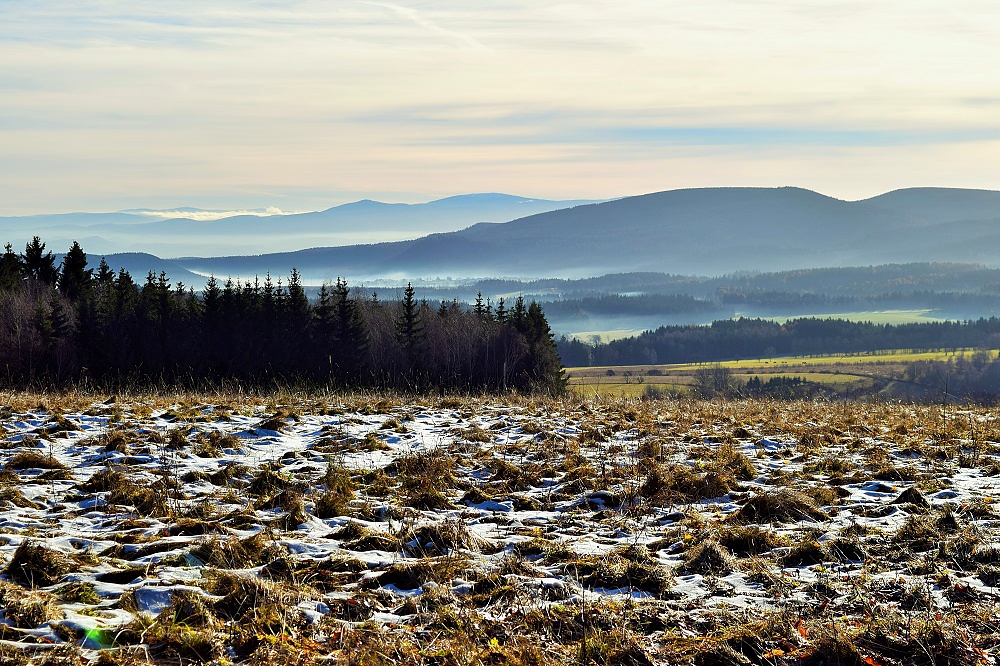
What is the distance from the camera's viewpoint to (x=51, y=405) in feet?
42.2

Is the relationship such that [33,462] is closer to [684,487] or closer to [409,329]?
[684,487]

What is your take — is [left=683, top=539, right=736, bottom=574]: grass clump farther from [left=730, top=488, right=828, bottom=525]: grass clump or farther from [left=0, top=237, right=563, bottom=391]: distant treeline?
[left=0, top=237, right=563, bottom=391]: distant treeline

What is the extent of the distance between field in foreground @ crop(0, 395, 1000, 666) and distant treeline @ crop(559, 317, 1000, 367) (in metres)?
115

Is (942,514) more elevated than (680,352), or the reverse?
(942,514)

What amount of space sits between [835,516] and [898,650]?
3.02 meters

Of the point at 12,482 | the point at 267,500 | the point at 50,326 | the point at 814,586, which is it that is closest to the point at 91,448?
the point at 12,482

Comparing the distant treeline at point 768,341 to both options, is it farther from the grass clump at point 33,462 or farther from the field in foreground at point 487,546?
the grass clump at point 33,462

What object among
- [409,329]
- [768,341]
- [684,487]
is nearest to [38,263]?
[409,329]

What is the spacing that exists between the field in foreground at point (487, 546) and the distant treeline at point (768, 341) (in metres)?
115

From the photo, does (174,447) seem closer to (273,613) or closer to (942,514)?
Answer: (273,613)

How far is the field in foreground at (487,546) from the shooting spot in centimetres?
471

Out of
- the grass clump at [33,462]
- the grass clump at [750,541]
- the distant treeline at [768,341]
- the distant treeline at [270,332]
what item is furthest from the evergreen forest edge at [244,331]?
the distant treeline at [768,341]

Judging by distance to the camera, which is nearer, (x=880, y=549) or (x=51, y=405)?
(x=880, y=549)

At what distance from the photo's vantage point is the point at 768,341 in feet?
495
